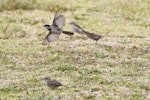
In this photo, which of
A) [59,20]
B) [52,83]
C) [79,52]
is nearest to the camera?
→ [52,83]

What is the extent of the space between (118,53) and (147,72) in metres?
2.68

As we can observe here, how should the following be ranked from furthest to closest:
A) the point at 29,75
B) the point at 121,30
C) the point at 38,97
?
the point at 121,30
the point at 29,75
the point at 38,97

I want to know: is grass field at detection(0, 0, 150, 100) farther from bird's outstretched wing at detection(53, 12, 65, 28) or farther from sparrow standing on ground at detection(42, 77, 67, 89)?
bird's outstretched wing at detection(53, 12, 65, 28)

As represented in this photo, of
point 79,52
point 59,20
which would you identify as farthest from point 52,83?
point 79,52

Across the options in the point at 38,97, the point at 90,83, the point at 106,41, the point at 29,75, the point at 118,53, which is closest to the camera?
the point at 38,97

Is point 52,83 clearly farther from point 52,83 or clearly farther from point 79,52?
point 79,52

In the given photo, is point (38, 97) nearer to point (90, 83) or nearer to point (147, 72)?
point (90, 83)

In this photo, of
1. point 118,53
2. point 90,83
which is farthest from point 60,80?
point 118,53

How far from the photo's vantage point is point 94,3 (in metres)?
26.5

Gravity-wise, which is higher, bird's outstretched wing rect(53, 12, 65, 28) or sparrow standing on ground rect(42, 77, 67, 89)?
bird's outstretched wing rect(53, 12, 65, 28)

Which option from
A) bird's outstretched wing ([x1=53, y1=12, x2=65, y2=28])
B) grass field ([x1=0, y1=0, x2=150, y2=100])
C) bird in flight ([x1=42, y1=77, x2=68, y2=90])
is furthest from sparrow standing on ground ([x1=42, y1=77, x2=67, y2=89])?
bird's outstretched wing ([x1=53, y1=12, x2=65, y2=28])

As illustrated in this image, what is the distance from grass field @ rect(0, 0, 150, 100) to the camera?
12422 mm

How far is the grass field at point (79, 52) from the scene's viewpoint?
12.4m

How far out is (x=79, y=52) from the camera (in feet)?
54.8
